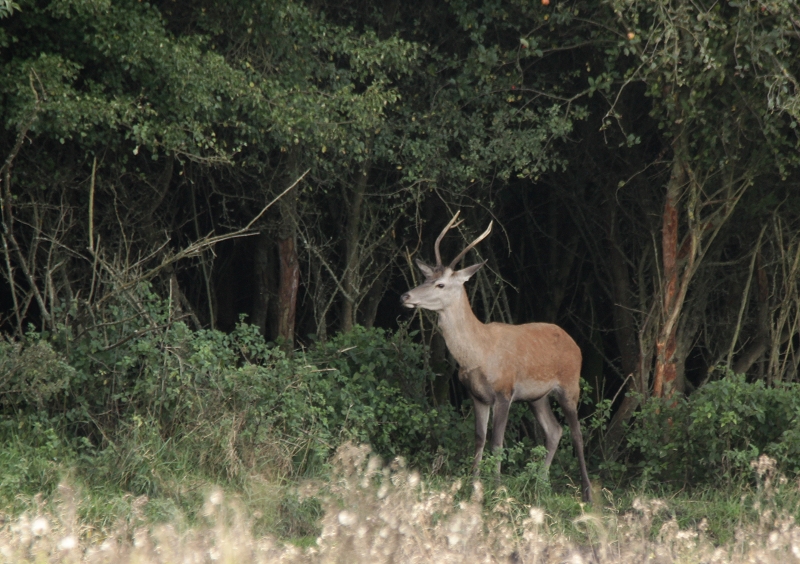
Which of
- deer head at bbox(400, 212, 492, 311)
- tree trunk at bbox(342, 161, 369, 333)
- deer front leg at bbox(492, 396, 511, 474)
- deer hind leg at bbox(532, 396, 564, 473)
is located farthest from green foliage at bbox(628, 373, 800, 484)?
tree trunk at bbox(342, 161, 369, 333)

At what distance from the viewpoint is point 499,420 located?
860cm

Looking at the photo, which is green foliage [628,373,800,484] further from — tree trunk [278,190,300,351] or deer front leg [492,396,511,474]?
tree trunk [278,190,300,351]

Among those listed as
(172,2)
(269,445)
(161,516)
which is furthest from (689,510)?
(172,2)

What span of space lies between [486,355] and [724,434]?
76.8 inches

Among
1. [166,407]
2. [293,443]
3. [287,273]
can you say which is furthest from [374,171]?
[166,407]

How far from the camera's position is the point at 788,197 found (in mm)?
10078

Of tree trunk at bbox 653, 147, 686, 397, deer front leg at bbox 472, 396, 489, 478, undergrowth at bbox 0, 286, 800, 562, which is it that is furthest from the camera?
tree trunk at bbox 653, 147, 686, 397

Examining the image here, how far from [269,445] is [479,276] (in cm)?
436

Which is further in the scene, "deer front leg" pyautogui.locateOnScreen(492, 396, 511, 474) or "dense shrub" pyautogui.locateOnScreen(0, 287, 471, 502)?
"deer front leg" pyautogui.locateOnScreen(492, 396, 511, 474)

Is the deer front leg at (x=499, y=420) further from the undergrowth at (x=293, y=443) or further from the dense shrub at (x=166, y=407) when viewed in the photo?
the dense shrub at (x=166, y=407)

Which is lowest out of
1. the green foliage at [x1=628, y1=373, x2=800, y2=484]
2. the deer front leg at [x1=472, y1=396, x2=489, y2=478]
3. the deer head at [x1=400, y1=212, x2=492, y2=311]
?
the deer front leg at [x1=472, y1=396, x2=489, y2=478]

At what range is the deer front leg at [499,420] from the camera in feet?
27.8

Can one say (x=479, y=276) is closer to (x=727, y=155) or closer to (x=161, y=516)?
(x=727, y=155)

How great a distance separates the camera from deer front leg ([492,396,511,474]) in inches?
334
